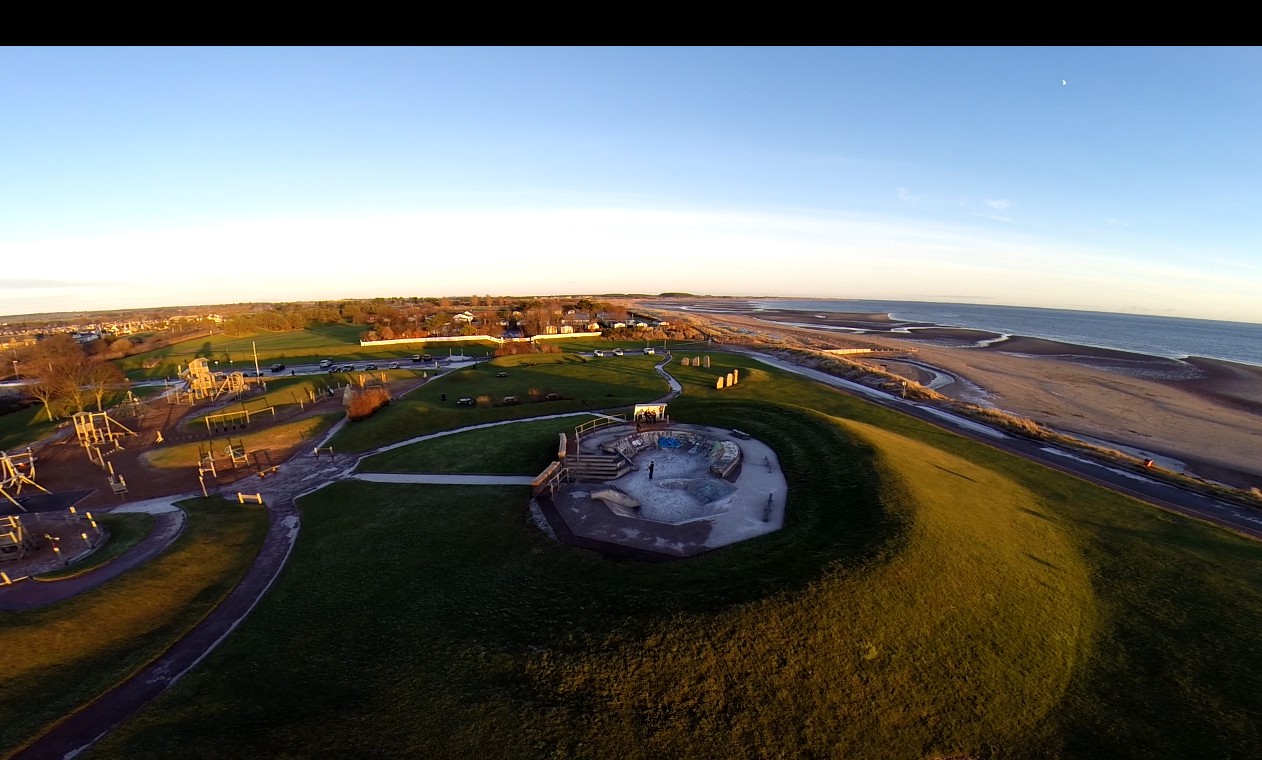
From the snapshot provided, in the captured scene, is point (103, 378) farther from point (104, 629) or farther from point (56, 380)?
point (104, 629)

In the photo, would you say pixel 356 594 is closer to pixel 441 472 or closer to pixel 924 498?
pixel 441 472

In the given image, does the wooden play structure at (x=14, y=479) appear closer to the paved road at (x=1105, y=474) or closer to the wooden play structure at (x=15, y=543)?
the wooden play structure at (x=15, y=543)

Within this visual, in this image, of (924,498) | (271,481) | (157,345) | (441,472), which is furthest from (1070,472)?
(157,345)

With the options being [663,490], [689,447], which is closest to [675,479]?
[663,490]

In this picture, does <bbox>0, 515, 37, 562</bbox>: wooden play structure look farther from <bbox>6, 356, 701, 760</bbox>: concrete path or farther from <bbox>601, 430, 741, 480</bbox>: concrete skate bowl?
<bbox>601, 430, 741, 480</bbox>: concrete skate bowl

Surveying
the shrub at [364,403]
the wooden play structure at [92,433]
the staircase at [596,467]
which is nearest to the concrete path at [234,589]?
the shrub at [364,403]
